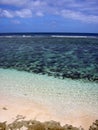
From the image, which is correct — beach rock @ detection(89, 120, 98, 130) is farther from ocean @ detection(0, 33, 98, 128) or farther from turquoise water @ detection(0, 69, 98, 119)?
turquoise water @ detection(0, 69, 98, 119)

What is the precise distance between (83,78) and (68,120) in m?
5.62

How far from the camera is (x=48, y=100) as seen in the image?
9.05 m

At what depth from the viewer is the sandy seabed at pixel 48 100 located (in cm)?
738

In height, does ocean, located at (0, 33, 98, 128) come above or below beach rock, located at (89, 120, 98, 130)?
above

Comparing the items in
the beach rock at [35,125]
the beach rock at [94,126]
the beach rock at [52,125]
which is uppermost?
the beach rock at [35,125]

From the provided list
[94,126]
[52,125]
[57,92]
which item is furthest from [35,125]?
[57,92]

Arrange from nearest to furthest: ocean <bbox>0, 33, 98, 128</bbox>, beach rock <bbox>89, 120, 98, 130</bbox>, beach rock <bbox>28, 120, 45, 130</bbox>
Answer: beach rock <bbox>28, 120, 45, 130</bbox>
beach rock <bbox>89, 120, 98, 130</bbox>
ocean <bbox>0, 33, 98, 128</bbox>

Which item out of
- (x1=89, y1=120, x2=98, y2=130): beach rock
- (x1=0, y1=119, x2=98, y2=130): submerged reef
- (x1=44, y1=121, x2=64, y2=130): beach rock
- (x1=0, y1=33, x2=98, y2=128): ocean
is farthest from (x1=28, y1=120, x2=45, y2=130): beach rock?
(x1=89, y1=120, x2=98, y2=130): beach rock

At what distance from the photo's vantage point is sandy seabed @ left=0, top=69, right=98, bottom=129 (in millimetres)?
7375

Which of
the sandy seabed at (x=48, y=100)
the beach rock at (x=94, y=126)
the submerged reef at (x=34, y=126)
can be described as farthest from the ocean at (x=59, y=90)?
the submerged reef at (x=34, y=126)

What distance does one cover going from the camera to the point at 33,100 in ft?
29.8

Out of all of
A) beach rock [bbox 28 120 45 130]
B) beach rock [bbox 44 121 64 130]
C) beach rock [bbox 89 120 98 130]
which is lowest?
beach rock [bbox 89 120 98 130]

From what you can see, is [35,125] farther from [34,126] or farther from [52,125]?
[52,125]

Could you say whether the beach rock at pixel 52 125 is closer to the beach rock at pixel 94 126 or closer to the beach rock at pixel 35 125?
the beach rock at pixel 35 125
